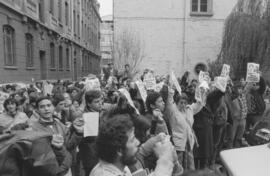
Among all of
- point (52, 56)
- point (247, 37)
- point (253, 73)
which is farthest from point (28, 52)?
point (253, 73)

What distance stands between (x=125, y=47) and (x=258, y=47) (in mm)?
9662

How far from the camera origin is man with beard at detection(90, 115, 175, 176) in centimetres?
199

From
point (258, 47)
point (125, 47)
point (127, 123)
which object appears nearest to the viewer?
point (127, 123)

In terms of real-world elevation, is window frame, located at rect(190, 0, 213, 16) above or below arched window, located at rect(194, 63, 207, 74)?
above

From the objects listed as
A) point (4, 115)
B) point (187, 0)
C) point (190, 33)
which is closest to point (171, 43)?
point (190, 33)

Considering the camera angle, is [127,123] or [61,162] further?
[61,162]

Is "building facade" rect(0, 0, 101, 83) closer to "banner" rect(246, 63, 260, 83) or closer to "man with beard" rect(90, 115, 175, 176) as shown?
"banner" rect(246, 63, 260, 83)

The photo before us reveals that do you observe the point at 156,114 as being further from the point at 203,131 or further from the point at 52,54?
the point at 52,54

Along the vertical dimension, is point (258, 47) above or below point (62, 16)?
below

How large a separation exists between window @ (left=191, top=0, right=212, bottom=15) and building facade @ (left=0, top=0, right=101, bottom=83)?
415 inches

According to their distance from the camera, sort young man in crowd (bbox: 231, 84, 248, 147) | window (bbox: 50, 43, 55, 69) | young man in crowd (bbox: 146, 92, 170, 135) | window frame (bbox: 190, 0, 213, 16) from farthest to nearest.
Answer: window frame (bbox: 190, 0, 213, 16) → window (bbox: 50, 43, 55, 69) → young man in crowd (bbox: 231, 84, 248, 147) → young man in crowd (bbox: 146, 92, 170, 135)

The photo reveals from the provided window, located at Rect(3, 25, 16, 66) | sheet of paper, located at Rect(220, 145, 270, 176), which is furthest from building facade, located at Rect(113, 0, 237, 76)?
sheet of paper, located at Rect(220, 145, 270, 176)

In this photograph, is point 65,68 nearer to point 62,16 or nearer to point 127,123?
point 62,16

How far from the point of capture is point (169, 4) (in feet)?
76.7
